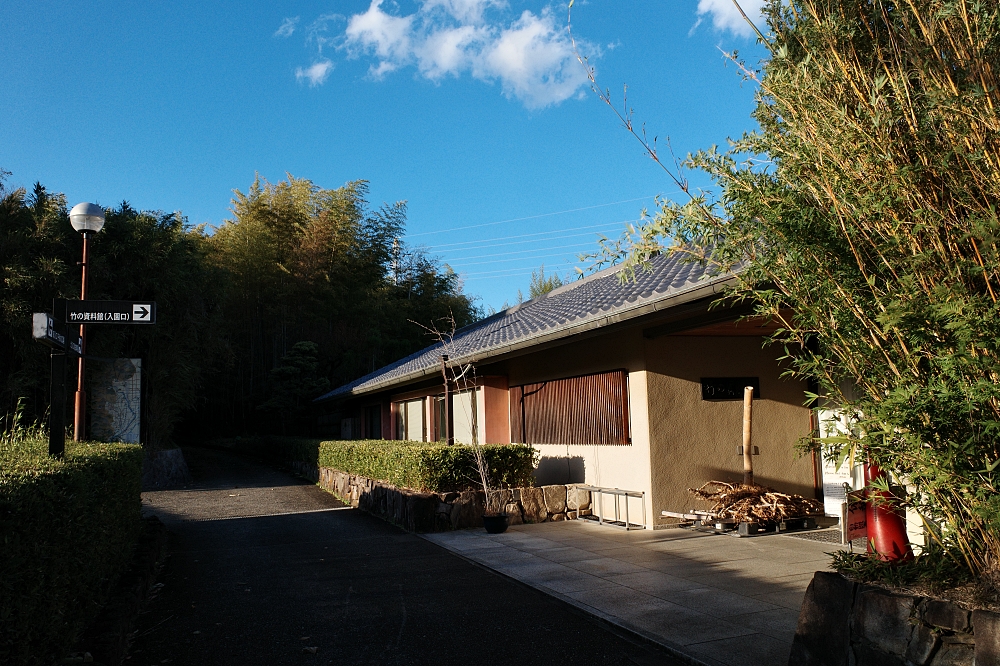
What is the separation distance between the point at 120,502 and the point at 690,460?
6.07 meters

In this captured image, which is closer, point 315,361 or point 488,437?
point 488,437

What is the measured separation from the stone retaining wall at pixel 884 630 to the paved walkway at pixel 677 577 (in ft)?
1.41

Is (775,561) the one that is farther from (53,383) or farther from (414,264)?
(414,264)

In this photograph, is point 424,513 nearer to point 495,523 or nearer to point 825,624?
point 495,523

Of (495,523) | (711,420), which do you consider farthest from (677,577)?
(711,420)

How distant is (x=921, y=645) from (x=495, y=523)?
19.7 ft

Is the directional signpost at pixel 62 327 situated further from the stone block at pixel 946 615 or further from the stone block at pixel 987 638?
the stone block at pixel 987 638

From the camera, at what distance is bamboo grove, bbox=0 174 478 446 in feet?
45.6

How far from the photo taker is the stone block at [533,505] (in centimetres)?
953

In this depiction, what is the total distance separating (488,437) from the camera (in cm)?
1228

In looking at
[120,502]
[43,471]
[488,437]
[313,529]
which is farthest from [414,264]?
[43,471]

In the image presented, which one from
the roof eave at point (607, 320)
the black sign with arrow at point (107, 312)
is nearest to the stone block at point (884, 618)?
the roof eave at point (607, 320)

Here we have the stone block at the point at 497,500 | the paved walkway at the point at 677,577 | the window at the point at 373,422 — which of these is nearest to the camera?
the paved walkway at the point at 677,577

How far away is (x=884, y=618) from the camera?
10.4 feet
